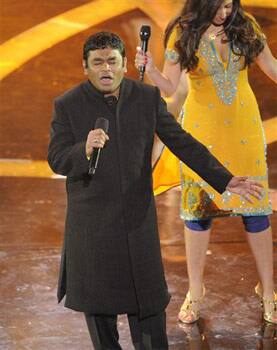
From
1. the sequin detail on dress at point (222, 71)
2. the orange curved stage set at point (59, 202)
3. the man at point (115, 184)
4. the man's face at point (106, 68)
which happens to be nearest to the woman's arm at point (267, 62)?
the sequin detail on dress at point (222, 71)

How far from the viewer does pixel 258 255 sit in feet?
12.4

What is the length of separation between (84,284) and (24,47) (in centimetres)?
337

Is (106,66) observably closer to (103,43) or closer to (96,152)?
(103,43)

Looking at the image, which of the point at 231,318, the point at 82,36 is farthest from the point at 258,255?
the point at 82,36

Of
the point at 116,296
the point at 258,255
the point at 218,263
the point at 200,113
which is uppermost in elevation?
the point at 200,113

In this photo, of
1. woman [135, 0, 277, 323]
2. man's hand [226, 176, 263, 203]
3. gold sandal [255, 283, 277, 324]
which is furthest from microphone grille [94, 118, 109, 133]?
gold sandal [255, 283, 277, 324]

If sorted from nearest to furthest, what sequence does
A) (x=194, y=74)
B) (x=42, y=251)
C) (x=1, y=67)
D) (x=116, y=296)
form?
(x=116, y=296) < (x=194, y=74) < (x=42, y=251) < (x=1, y=67)

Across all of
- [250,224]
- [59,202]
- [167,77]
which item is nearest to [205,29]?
[167,77]

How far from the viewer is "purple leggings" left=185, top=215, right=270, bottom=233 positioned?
12.4ft

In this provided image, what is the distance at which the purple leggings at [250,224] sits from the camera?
3.77 metres

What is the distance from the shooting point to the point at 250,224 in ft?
12.4

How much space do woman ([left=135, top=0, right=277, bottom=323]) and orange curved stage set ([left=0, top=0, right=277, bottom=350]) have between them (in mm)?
158

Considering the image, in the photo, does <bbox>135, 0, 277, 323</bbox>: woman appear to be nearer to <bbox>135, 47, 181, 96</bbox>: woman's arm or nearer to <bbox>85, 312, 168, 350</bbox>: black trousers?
<bbox>135, 47, 181, 96</bbox>: woman's arm

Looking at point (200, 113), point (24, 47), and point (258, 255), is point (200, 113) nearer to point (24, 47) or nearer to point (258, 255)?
point (258, 255)
